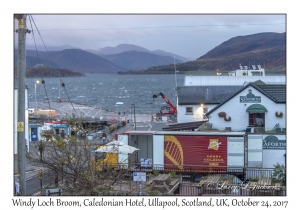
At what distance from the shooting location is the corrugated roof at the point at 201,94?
37.4 metres

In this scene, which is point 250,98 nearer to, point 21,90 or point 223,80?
point 223,80

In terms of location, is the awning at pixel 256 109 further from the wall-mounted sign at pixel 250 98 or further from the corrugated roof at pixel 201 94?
the corrugated roof at pixel 201 94

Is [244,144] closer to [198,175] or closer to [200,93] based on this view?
[198,175]

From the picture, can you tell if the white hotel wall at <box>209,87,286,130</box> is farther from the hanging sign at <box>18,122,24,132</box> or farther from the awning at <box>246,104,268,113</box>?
the hanging sign at <box>18,122,24,132</box>

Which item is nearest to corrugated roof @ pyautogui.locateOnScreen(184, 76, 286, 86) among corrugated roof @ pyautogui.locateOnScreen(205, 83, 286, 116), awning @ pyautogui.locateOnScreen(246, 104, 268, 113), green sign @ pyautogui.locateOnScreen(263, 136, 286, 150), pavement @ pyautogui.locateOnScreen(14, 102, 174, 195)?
pavement @ pyautogui.locateOnScreen(14, 102, 174, 195)

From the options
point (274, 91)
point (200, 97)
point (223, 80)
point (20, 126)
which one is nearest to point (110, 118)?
point (223, 80)

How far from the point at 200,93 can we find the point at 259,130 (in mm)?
14468

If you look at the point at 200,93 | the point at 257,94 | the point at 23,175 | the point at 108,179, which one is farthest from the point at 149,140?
the point at 200,93

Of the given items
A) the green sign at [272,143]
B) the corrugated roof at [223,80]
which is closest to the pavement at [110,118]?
the corrugated roof at [223,80]

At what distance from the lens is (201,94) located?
37875 mm

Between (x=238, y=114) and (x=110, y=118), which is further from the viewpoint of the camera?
(x=110, y=118)

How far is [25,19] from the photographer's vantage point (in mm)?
11398

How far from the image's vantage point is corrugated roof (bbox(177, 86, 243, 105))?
123 ft

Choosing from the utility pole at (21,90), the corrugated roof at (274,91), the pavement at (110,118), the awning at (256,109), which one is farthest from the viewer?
the awning at (256,109)
